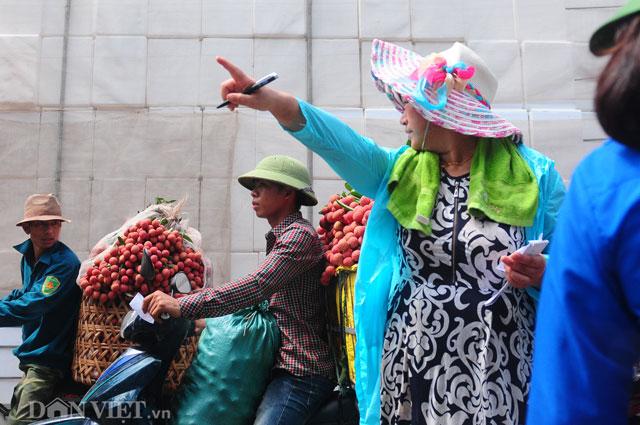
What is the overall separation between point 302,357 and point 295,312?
0.63 feet

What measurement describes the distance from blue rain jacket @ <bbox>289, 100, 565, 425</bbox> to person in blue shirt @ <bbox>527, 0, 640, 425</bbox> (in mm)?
1149

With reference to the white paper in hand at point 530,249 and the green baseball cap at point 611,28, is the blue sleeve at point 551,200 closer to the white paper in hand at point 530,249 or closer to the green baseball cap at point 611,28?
the white paper in hand at point 530,249

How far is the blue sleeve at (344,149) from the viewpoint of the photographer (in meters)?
2.14

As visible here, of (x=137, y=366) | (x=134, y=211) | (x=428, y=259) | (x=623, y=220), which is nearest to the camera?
(x=623, y=220)

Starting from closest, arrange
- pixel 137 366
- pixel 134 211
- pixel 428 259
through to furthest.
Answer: pixel 428 259, pixel 137 366, pixel 134 211

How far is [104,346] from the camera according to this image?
2.95 meters

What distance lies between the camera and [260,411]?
2.72 meters

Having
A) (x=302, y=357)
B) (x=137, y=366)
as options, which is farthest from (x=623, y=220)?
(x=137, y=366)

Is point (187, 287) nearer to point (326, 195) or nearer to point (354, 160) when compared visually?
point (354, 160)

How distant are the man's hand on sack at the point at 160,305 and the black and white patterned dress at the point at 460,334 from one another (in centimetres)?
83

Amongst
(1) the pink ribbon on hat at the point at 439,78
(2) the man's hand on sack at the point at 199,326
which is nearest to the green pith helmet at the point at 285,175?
(2) the man's hand on sack at the point at 199,326

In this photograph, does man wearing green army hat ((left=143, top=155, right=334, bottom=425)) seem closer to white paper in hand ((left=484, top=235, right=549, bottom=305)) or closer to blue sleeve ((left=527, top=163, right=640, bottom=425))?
white paper in hand ((left=484, top=235, right=549, bottom=305))

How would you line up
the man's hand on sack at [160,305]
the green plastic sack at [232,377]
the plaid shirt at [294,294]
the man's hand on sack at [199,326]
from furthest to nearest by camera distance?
the man's hand on sack at [199,326] → the green plastic sack at [232,377] → the plaid shirt at [294,294] → the man's hand on sack at [160,305]

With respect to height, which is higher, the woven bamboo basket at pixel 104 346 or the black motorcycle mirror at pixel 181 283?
the black motorcycle mirror at pixel 181 283
